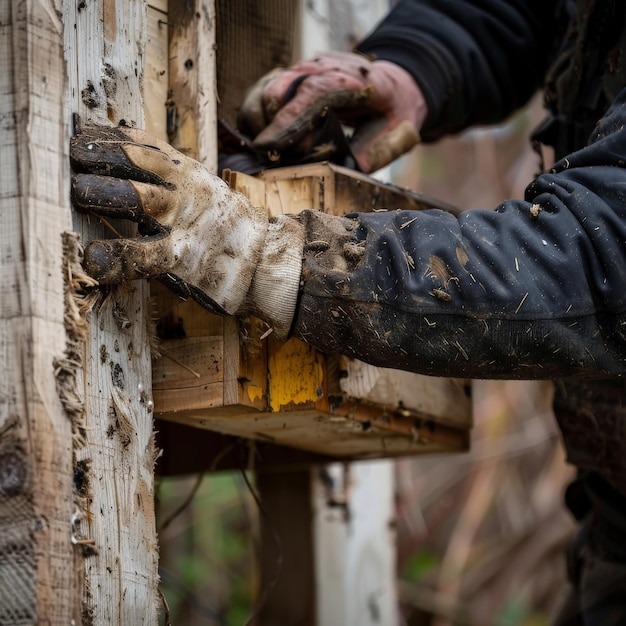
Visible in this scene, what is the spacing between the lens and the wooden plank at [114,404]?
5.38 ft

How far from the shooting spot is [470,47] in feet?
9.92

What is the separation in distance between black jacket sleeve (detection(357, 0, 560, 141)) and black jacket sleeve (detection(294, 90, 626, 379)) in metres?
1.15

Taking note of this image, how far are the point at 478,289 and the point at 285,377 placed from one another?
1.39 ft

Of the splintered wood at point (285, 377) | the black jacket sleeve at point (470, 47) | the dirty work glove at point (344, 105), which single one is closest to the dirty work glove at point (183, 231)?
the splintered wood at point (285, 377)

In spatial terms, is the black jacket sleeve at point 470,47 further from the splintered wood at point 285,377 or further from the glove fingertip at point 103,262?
the glove fingertip at point 103,262

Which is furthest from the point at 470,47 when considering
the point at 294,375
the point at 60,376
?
the point at 60,376

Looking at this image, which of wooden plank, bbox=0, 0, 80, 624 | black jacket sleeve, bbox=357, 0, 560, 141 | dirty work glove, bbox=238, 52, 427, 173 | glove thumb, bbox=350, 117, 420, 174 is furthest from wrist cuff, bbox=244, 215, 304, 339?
black jacket sleeve, bbox=357, 0, 560, 141

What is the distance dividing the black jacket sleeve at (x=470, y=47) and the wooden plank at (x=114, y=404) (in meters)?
1.25

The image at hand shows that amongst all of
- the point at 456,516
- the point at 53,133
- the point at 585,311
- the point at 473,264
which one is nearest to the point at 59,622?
the point at 53,133

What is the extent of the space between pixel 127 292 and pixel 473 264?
1.92 ft

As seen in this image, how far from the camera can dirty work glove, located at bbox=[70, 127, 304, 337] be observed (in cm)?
166

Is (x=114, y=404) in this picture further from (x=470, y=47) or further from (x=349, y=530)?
(x=349, y=530)

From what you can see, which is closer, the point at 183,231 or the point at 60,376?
the point at 60,376

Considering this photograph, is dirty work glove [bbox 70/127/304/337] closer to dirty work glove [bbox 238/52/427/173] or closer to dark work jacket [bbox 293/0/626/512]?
dark work jacket [bbox 293/0/626/512]
